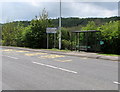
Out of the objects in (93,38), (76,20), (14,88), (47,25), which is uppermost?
(76,20)

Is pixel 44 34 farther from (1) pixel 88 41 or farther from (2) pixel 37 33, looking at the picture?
(1) pixel 88 41

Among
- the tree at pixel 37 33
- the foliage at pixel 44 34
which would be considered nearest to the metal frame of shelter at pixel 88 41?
the foliage at pixel 44 34

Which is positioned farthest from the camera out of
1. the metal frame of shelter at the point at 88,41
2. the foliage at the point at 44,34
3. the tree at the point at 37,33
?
the tree at the point at 37,33

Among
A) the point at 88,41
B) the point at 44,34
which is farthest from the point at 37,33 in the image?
the point at 88,41

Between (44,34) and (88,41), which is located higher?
(44,34)

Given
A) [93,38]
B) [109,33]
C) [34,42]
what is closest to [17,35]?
[34,42]

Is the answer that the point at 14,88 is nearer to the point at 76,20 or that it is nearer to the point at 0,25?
the point at 0,25

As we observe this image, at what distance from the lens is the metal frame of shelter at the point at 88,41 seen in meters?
19.4

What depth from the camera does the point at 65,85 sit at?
5.88 meters

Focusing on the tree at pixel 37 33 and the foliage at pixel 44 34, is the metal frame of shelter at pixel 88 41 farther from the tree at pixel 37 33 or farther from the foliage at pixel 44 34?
the tree at pixel 37 33

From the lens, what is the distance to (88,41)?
20.7 m

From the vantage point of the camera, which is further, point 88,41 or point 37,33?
point 37,33

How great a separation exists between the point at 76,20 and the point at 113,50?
4842cm

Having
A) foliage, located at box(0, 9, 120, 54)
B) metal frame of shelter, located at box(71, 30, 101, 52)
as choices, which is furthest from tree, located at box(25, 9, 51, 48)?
metal frame of shelter, located at box(71, 30, 101, 52)
